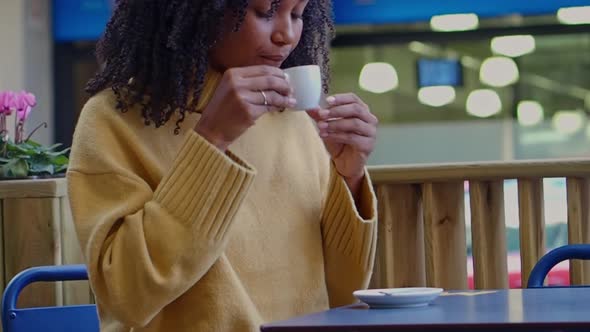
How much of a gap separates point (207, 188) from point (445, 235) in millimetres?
1373

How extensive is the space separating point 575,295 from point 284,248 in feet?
1.62

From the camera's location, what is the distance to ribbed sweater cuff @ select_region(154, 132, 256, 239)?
69.9 inches

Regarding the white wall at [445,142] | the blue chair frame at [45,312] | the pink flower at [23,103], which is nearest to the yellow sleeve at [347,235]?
the blue chair frame at [45,312]

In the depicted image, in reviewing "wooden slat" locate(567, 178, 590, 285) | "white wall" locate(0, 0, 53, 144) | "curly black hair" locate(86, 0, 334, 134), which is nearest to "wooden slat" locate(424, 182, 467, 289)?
"wooden slat" locate(567, 178, 590, 285)

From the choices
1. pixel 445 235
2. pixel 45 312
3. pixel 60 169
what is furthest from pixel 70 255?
pixel 445 235

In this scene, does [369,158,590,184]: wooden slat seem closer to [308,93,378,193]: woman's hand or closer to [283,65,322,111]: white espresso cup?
[308,93,378,193]: woman's hand

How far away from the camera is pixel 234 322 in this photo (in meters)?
1.91

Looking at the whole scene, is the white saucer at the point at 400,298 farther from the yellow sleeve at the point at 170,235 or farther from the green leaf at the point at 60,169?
the green leaf at the point at 60,169

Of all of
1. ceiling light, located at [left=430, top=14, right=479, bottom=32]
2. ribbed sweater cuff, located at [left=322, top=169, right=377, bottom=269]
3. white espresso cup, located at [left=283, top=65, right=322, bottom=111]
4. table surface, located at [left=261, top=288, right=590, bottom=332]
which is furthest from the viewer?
ceiling light, located at [left=430, top=14, right=479, bottom=32]

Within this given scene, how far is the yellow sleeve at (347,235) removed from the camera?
2078 millimetres

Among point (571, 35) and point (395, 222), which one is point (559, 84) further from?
point (395, 222)

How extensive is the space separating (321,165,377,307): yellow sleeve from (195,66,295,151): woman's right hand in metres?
0.34

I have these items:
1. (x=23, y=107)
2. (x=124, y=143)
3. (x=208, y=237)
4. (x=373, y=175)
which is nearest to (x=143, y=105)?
(x=124, y=143)

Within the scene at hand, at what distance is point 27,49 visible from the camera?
24.9 feet
